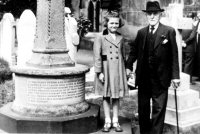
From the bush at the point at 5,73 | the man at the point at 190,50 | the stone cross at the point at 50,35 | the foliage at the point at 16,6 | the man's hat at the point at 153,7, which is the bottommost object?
the bush at the point at 5,73

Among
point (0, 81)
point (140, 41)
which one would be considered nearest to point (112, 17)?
point (140, 41)

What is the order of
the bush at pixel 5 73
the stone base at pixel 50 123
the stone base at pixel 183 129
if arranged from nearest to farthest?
the stone base at pixel 50 123 < the stone base at pixel 183 129 < the bush at pixel 5 73

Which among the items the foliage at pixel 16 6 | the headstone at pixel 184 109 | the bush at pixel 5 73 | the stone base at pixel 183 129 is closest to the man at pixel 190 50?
the headstone at pixel 184 109

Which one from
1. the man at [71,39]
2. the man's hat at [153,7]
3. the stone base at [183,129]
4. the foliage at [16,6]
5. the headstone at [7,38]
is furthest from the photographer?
the foliage at [16,6]

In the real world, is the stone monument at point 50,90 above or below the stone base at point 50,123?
above

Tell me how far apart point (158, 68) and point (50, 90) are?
5.42 ft

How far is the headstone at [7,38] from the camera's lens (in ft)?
41.6

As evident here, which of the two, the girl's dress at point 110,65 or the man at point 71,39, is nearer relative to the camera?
the girl's dress at point 110,65

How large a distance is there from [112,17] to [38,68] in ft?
4.53

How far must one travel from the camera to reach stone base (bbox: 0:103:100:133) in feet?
19.4

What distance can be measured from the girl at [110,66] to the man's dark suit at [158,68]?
218mm

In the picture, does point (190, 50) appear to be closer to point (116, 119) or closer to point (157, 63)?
point (157, 63)

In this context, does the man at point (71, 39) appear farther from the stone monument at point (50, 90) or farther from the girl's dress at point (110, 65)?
the girl's dress at point (110, 65)

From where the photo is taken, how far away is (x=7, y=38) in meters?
12.9
